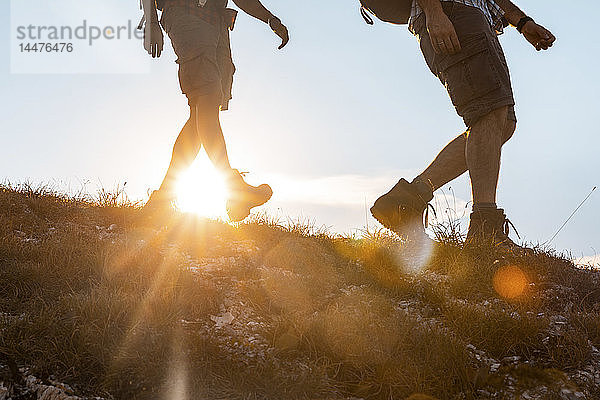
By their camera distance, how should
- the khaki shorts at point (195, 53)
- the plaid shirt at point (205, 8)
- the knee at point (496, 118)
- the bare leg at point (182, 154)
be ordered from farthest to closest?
the bare leg at point (182, 154)
the plaid shirt at point (205, 8)
the khaki shorts at point (195, 53)
the knee at point (496, 118)

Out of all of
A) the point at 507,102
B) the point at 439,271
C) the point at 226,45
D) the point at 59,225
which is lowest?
the point at 439,271

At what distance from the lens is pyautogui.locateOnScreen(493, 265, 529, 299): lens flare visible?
9.42 feet

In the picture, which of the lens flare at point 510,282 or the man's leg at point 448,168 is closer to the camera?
the lens flare at point 510,282

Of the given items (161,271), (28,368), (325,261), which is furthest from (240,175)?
(28,368)

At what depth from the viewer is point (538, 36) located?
358 centimetres

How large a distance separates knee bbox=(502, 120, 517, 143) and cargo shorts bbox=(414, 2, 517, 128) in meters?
0.19

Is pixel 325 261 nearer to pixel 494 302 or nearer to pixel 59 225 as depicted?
pixel 494 302

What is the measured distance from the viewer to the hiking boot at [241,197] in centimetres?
405

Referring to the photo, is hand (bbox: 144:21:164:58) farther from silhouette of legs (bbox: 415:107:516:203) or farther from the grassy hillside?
silhouette of legs (bbox: 415:107:516:203)

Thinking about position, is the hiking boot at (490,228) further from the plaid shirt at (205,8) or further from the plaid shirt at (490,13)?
the plaid shirt at (205,8)

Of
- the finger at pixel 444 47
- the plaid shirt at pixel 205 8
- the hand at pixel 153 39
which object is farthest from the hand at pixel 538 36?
the hand at pixel 153 39

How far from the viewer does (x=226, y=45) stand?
442 centimetres

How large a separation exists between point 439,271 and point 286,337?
1.44m

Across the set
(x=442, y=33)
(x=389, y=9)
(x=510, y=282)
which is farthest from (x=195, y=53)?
(x=510, y=282)
